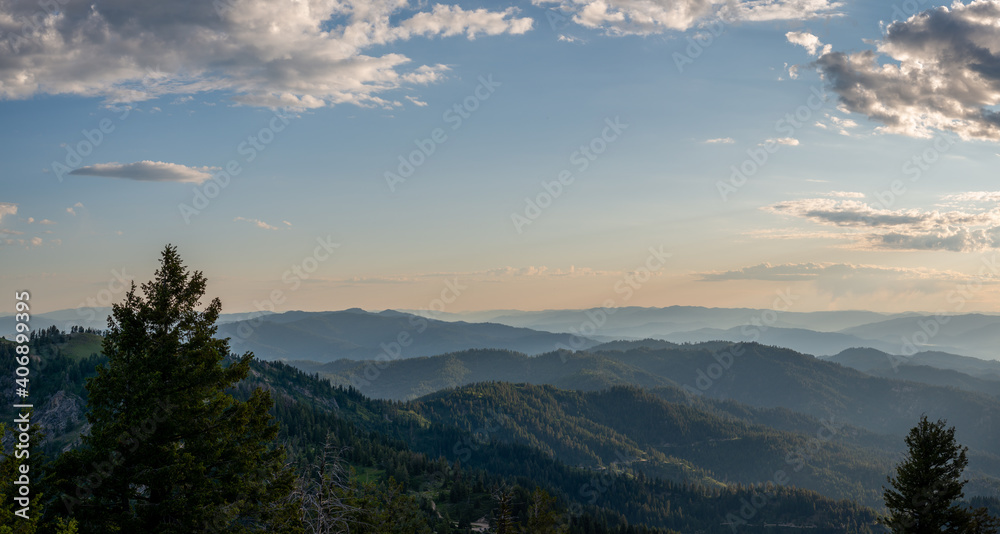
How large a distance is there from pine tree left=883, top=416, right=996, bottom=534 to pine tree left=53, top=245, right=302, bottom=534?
47.5 metres

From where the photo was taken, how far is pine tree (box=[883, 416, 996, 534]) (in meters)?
45.7

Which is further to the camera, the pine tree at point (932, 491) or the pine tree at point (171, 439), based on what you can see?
the pine tree at point (932, 491)

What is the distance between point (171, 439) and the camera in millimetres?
29641

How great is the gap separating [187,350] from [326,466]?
9.79 m

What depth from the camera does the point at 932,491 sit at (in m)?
47.0

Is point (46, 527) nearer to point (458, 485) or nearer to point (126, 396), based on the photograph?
point (126, 396)

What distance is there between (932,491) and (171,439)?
5591 cm

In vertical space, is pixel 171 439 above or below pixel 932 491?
above

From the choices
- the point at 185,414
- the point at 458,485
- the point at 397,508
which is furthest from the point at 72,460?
the point at 458,485

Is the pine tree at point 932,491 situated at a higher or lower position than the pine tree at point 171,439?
lower

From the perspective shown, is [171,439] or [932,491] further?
[932,491]

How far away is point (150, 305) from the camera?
101ft

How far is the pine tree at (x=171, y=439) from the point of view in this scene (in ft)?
92.2

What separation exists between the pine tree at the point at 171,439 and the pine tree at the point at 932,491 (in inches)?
1870
